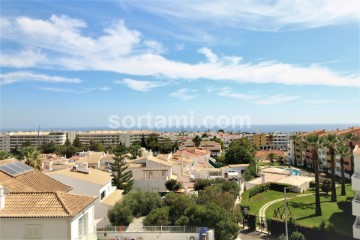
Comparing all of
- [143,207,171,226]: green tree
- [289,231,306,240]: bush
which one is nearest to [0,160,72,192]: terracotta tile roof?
[143,207,171,226]: green tree

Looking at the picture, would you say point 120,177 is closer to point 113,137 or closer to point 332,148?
point 332,148

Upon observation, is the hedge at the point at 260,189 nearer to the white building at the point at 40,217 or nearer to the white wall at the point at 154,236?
the white wall at the point at 154,236

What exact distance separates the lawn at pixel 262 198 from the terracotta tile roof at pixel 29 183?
21.4 meters

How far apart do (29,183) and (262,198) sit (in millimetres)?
29919

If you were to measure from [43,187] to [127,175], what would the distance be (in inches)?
782

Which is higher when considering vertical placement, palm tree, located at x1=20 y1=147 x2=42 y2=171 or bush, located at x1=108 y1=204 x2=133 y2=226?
palm tree, located at x1=20 y1=147 x2=42 y2=171

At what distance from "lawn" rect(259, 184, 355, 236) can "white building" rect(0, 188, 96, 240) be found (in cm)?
2193

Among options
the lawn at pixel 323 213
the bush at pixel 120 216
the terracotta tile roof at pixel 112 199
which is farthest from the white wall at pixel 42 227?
the lawn at pixel 323 213

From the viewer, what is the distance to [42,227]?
14844 millimetres

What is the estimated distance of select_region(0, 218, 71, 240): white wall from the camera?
14.8m

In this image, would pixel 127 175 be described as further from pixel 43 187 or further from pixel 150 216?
pixel 43 187

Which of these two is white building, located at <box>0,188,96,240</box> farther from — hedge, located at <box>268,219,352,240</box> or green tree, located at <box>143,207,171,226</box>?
hedge, located at <box>268,219,352,240</box>

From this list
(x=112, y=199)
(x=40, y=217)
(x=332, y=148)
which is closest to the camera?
(x=40, y=217)

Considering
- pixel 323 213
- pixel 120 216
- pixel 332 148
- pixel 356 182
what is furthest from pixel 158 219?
pixel 332 148
